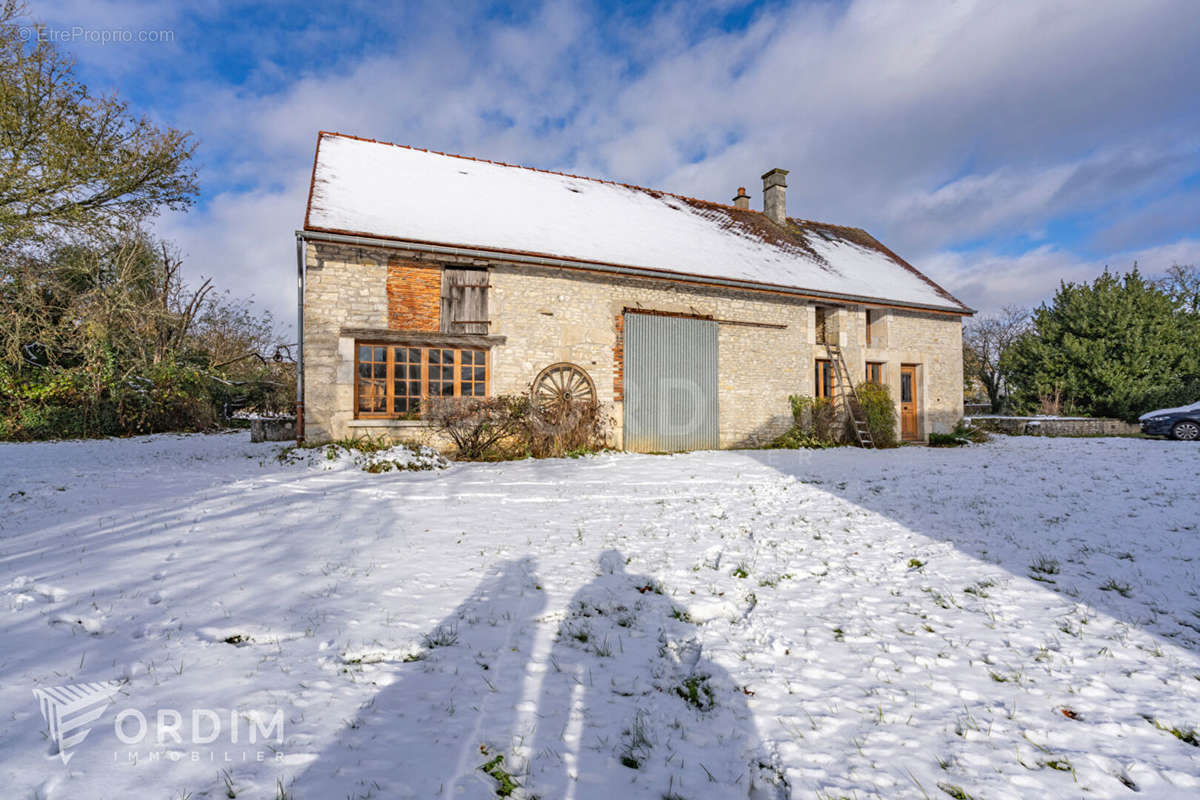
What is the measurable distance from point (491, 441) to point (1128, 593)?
7697 mm

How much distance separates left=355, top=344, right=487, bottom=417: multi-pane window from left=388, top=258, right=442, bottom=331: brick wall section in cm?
43

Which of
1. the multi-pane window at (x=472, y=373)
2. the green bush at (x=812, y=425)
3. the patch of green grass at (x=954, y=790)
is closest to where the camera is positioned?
the patch of green grass at (x=954, y=790)

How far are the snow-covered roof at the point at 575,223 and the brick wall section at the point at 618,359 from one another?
1.18 m

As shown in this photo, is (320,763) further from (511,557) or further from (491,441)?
(491,441)

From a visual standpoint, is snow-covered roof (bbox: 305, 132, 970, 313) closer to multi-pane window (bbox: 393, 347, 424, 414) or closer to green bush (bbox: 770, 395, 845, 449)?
multi-pane window (bbox: 393, 347, 424, 414)

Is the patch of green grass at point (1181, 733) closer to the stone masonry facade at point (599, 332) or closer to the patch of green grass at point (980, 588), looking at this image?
the patch of green grass at point (980, 588)

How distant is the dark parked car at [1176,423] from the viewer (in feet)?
40.1

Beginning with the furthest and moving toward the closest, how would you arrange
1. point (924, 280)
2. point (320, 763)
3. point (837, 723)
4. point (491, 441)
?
point (924, 280), point (491, 441), point (837, 723), point (320, 763)


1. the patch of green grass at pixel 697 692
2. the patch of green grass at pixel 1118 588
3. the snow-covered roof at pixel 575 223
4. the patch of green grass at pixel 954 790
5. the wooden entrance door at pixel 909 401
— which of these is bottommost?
the patch of green grass at pixel 954 790

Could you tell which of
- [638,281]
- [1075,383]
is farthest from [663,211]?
[1075,383]

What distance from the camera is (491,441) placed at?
8.93 m

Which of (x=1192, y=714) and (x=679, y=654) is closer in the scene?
(x=1192, y=714)

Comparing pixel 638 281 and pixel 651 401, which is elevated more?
pixel 638 281

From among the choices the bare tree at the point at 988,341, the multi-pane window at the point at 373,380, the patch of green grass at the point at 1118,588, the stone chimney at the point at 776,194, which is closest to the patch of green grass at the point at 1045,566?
the patch of green grass at the point at 1118,588
